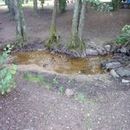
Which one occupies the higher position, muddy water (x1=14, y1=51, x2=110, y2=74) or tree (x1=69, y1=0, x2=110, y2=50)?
tree (x1=69, y1=0, x2=110, y2=50)

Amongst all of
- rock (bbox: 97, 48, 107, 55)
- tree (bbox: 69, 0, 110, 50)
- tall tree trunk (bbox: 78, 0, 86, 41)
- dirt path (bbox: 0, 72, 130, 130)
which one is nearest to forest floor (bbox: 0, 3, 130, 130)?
dirt path (bbox: 0, 72, 130, 130)

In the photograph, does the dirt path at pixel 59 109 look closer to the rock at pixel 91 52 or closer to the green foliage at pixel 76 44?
the rock at pixel 91 52

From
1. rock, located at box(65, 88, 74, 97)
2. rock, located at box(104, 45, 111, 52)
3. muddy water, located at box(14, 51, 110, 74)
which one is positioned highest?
rock, located at box(65, 88, 74, 97)

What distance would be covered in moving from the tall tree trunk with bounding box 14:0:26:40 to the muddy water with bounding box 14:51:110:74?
3.90 feet

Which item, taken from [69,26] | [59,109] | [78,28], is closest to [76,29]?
[78,28]

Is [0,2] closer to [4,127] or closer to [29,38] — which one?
[29,38]

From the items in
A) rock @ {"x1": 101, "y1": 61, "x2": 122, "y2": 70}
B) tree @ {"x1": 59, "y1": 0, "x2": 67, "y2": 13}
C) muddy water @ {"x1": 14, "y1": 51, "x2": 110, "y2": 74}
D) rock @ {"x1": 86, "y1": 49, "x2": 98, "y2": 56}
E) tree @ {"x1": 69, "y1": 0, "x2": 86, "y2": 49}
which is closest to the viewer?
rock @ {"x1": 101, "y1": 61, "x2": 122, "y2": 70}

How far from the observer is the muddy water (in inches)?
449

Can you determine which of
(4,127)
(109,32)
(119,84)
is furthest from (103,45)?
(4,127)

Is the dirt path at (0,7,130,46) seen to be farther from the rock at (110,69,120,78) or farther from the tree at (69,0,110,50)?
the rock at (110,69,120,78)

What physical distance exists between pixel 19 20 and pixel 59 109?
8.04 meters

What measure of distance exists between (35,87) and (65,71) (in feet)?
11.6

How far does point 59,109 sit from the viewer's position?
6.97m

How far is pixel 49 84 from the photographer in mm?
8711
